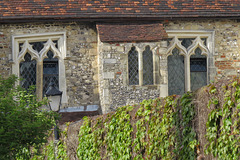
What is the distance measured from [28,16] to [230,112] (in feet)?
35.4

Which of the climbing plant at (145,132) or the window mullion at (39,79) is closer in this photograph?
the climbing plant at (145,132)

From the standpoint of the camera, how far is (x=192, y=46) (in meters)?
14.8

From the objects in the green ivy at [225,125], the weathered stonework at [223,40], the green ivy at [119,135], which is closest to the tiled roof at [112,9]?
the weathered stonework at [223,40]

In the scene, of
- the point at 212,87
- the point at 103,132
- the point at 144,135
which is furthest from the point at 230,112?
the point at 103,132

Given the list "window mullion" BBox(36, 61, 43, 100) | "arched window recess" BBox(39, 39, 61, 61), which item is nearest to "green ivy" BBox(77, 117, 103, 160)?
"window mullion" BBox(36, 61, 43, 100)

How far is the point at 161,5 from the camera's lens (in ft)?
48.1

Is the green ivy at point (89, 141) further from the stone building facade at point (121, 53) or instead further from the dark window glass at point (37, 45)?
the dark window glass at point (37, 45)

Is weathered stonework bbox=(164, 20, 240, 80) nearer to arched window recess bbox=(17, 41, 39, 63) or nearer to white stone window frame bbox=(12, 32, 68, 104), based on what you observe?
white stone window frame bbox=(12, 32, 68, 104)

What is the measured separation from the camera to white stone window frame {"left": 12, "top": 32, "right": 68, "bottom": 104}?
46.8 feet

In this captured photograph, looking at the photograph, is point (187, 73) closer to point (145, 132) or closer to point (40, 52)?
point (40, 52)

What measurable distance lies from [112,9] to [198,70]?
3408mm

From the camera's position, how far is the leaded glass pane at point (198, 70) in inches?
587

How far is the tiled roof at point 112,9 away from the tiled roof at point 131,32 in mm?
305

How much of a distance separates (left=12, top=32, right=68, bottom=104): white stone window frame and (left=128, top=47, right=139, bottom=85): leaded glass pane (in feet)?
6.78
